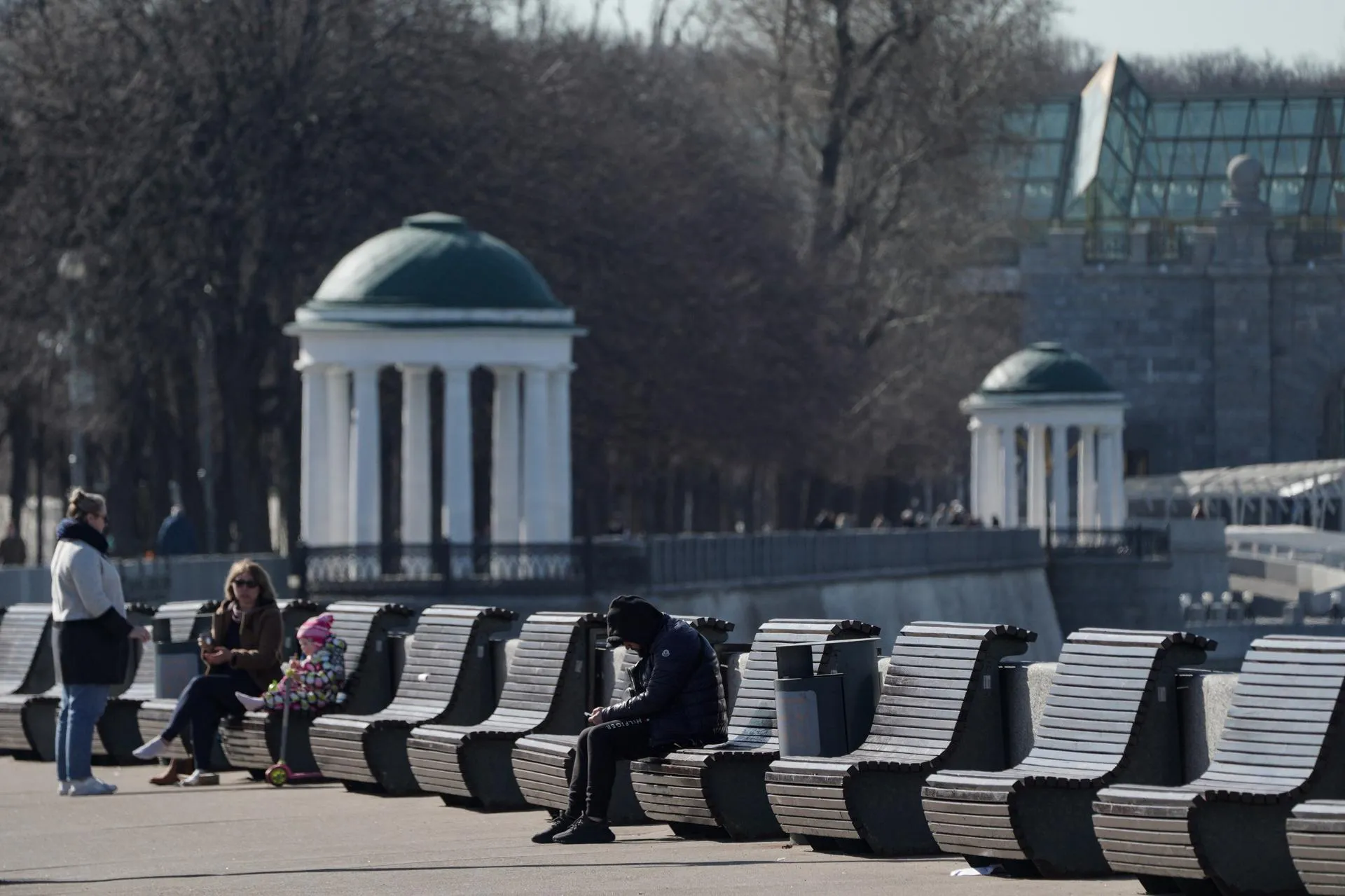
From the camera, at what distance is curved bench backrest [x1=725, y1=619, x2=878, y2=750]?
13719mm

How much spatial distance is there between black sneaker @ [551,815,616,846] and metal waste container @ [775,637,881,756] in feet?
2.91

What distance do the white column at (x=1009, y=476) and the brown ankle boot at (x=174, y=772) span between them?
150ft

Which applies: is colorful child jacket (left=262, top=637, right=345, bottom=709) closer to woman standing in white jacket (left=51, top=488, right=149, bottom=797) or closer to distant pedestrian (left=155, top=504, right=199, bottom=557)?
woman standing in white jacket (left=51, top=488, right=149, bottom=797)

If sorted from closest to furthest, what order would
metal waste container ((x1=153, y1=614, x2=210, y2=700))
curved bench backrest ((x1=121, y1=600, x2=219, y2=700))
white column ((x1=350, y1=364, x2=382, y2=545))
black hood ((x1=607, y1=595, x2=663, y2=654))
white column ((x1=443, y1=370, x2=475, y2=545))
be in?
black hood ((x1=607, y1=595, x2=663, y2=654))
metal waste container ((x1=153, y1=614, x2=210, y2=700))
curved bench backrest ((x1=121, y1=600, x2=219, y2=700))
white column ((x1=350, y1=364, x2=382, y2=545))
white column ((x1=443, y1=370, x2=475, y2=545))

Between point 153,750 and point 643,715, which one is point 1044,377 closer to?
point 153,750

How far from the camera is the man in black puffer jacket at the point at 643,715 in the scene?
13.6 meters

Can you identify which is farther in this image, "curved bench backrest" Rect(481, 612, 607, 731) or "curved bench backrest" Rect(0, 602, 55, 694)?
"curved bench backrest" Rect(0, 602, 55, 694)

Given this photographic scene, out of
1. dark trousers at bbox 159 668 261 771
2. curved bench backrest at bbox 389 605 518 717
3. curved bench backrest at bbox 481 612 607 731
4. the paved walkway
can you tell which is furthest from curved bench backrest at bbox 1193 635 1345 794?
dark trousers at bbox 159 668 261 771

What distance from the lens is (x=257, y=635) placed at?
1750 centimetres

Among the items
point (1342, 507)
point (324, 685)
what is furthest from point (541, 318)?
point (1342, 507)

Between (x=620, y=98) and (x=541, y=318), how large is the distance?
2261 cm

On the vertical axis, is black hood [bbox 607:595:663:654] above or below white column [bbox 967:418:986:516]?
below

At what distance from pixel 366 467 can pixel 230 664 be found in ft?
66.6

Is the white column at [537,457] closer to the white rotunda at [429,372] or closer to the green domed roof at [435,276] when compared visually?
the white rotunda at [429,372]
